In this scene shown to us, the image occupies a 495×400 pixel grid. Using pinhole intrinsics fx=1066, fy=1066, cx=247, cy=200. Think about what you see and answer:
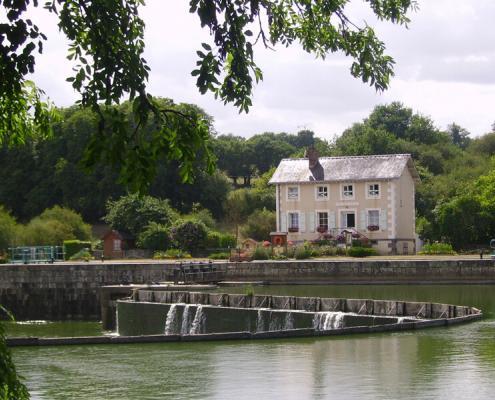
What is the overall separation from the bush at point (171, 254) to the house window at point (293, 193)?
7.65m

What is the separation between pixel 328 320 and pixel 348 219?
99.4 ft

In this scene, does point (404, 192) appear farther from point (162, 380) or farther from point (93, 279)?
point (162, 380)

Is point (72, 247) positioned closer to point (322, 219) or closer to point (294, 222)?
point (294, 222)

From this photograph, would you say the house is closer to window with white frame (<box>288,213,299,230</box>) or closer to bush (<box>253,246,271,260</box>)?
window with white frame (<box>288,213,299,230</box>)

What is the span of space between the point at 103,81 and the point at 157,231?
159 feet

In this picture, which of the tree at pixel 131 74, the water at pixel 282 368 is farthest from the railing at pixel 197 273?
the tree at pixel 131 74

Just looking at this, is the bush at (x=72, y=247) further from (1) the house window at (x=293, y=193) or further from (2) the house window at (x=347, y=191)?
(2) the house window at (x=347, y=191)

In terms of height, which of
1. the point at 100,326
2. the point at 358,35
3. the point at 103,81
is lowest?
the point at 100,326

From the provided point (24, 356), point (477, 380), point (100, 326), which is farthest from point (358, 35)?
point (100, 326)

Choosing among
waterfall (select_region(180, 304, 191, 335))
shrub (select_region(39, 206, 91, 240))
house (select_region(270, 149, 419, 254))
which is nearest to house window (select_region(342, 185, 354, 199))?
house (select_region(270, 149, 419, 254))

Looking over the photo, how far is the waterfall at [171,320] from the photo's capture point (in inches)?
1270

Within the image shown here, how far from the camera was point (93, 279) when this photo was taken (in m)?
43.3

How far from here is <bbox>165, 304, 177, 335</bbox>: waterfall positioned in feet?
106

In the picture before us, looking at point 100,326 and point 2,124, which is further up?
point 2,124
